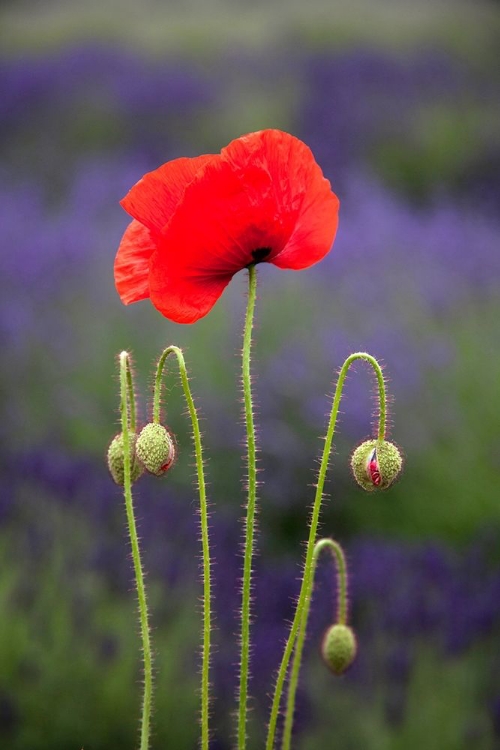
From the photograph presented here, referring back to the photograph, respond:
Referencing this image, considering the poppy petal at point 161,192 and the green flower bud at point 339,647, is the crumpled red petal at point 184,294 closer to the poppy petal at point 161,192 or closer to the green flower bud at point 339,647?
the poppy petal at point 161,192

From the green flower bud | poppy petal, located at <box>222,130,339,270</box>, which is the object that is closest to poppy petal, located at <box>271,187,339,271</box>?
poppy petal, located at <box>222,130,339,270</box>

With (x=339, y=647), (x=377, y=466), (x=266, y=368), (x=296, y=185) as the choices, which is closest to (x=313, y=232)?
(x=296, y=185)

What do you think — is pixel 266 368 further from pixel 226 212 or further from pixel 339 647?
pixel 226 212

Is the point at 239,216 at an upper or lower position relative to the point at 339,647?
upper

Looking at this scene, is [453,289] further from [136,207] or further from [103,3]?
[136,207]

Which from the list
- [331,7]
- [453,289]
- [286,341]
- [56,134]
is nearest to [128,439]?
[286,341]

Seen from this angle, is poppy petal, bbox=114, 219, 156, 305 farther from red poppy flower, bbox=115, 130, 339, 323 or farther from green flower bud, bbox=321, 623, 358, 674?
green flower bud, bbox=321, 623, 358, 674

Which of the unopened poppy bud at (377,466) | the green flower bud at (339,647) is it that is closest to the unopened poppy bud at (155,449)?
the unopened poppy bud at (377,466)
